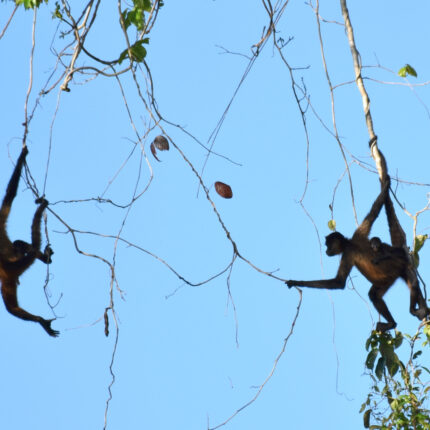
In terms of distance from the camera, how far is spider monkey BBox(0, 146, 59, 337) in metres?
9.62

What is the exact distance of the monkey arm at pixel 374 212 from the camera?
26.6 ft

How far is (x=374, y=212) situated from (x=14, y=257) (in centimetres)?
518

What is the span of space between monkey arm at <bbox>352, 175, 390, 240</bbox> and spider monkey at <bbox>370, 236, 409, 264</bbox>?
188 mm

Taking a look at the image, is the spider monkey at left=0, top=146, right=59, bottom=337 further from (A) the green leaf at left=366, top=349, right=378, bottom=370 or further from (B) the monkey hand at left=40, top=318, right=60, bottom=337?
(A) the green leaf at left=366, top=349, right=378, bottom=370

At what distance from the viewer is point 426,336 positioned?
7145 mm

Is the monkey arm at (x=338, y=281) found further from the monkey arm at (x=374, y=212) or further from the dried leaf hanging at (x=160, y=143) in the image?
the dried leaf hanging at (x=160, y=143)

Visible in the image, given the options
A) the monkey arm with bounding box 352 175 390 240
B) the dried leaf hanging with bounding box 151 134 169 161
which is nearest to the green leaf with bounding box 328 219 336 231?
the monkey arm with bounding box 352 175 390 240

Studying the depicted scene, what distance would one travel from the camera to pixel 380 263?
342 inches

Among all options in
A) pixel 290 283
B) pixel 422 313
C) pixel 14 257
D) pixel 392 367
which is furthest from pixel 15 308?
pixel 422 313

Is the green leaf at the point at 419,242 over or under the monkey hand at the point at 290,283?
under

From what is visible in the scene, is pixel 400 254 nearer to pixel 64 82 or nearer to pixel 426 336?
pixel 426 336

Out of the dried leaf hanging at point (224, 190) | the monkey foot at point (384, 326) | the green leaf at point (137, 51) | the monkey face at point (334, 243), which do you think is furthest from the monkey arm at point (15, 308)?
the green leaf at point (137, 51)

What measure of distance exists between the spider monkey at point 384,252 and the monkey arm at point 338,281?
19.3 inches

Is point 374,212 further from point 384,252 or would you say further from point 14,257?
point 14,257
